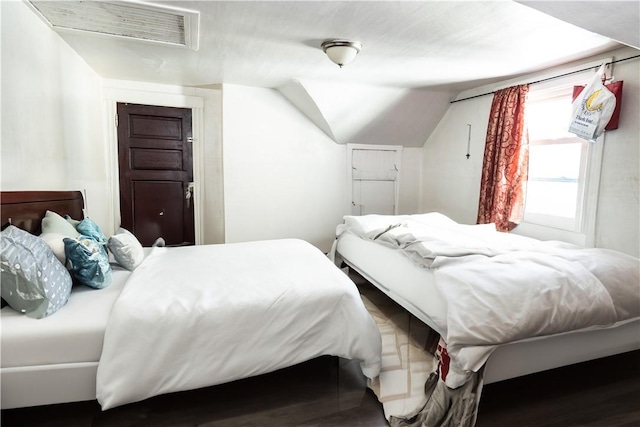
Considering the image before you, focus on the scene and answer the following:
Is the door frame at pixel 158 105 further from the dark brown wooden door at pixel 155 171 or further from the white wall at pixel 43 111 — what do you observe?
the white wall at pixel 43 111

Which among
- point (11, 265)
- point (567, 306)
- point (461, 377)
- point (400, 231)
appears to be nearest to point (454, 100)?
point (400, 231)

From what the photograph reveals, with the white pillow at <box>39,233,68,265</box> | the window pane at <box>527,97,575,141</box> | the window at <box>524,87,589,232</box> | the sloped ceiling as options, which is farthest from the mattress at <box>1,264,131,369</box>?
the window pane at <box>527,97,575,141</box>

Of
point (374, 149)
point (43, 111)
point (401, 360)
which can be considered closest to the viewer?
point (401, 360)

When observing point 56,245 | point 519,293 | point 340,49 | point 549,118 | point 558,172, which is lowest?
point 519,293

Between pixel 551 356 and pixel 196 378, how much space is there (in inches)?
67.6

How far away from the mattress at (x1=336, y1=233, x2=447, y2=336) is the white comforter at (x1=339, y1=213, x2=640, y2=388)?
11 centimetres

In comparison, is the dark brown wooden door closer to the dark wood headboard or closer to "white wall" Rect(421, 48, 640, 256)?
the dark wood headboard

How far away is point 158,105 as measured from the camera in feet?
12.1

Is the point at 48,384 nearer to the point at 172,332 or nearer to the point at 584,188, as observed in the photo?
the point at 172,332

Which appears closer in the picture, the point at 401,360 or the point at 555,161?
the point at 401,360

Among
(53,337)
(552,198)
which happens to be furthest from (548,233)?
(53,337)

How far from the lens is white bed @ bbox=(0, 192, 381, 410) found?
1.42 m

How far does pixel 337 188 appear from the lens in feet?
14.0

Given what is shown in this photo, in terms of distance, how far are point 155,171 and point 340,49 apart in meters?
2.46
